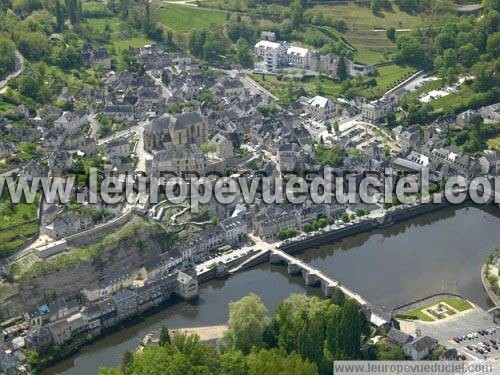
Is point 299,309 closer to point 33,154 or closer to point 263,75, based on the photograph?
point 33,154

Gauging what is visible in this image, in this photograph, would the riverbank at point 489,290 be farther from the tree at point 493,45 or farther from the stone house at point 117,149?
the tree at point 493,45

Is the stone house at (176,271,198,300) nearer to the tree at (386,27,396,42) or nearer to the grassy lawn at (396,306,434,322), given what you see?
the grassy lawn at (396,306,434,322)

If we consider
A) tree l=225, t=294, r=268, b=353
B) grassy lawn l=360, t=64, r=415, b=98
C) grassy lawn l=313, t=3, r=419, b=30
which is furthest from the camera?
grassy lawn l=313, t=3, r=419, b=30

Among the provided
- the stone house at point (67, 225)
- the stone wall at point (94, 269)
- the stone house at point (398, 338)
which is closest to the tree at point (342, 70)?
the stone wall at point (94, 269)

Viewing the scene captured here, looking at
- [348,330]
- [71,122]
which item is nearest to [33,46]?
[71,122]

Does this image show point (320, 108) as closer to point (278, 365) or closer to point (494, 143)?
point (494, 143)

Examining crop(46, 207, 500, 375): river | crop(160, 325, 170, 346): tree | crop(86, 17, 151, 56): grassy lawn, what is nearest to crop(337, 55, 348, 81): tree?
crop(86, 17, 151, 56): grassy lawn
